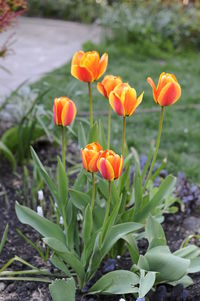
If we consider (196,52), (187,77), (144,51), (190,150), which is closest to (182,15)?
(196,52)

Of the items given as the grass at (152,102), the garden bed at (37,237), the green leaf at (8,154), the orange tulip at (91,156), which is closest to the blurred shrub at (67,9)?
the grass at (152,102)

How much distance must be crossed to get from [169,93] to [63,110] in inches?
14.3

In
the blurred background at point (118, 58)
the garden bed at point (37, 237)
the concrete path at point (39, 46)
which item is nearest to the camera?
the garden bed at point (37, 237)

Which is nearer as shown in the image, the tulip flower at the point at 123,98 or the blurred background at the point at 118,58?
the tulip flower at the point at 123,98

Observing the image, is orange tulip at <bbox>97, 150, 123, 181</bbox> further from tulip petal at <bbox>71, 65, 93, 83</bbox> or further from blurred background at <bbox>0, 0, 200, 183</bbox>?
blurred background at <bbox>0, 0, 200, 183</bbox>

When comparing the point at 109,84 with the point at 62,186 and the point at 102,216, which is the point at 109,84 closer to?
the point at 62,186

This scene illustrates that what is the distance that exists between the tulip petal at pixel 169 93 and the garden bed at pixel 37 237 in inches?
28.8

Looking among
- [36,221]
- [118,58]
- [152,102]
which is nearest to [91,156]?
[36,221]

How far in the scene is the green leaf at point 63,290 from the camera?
1657 millimetres

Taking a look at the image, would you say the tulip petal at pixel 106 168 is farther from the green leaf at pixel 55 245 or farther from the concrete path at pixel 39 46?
the concrete path at pixel 39 46

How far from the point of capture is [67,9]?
28.4ft

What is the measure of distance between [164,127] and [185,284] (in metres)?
2.22

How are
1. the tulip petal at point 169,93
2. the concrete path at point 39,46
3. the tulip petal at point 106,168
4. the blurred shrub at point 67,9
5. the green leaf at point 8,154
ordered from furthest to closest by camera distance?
the blurred shrub at point 67,9 → the concrete path at point 39,46 → the green leaf at point 8,154 → the tulip petal at point 169,93 → the tulip petal at point 106,168

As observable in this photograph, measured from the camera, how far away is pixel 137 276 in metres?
1.78
